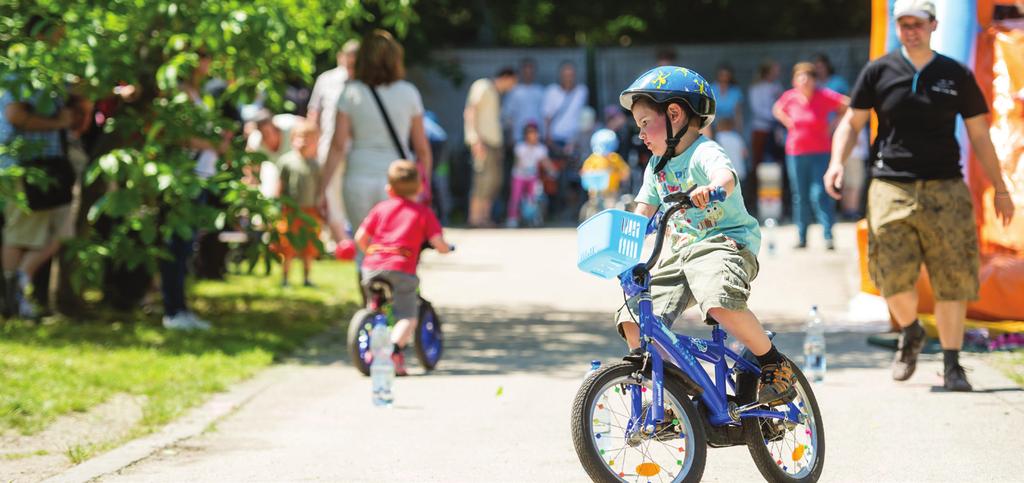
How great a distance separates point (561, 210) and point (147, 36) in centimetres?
1423

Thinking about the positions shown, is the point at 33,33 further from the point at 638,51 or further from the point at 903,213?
the point at 638,51

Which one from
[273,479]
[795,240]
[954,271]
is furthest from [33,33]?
[795,240]

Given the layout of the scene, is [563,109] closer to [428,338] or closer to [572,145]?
[572,145]

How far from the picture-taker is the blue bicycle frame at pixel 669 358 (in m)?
5.75

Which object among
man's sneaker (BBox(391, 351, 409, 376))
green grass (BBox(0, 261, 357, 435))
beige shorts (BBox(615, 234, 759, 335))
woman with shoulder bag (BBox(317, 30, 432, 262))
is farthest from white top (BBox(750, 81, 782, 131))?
beige shorts (BBox(615, 234, 759, 335))

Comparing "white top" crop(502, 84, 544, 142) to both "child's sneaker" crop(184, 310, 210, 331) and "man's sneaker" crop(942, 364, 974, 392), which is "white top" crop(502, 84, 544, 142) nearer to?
"child's sneaker" crop(184, 310, 210, 331)

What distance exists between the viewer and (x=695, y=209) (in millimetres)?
6145

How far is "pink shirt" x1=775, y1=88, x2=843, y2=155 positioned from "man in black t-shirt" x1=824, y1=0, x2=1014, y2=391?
8.46 metres

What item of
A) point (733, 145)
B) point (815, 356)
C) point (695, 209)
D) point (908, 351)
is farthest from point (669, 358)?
point (733, 145)

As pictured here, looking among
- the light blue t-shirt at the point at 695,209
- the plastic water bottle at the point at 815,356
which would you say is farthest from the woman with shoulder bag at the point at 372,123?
the light blue t-shirt at the point at 695,209

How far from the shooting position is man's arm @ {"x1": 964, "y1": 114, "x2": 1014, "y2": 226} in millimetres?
8305

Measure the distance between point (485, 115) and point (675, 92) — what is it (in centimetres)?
1613

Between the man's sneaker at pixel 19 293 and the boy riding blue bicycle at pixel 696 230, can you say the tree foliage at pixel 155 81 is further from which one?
the boy riding blue bicycle at pixel 696 230

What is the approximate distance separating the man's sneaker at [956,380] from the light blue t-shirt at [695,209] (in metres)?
2.65
